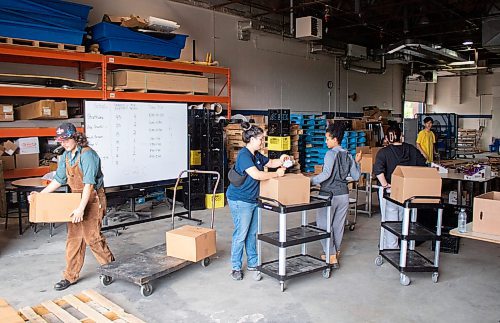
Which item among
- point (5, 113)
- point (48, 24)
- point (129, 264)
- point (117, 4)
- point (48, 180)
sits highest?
point (117, 4)

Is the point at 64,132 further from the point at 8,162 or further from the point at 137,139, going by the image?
the point at 8,162

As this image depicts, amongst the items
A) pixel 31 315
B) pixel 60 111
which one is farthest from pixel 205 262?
pixel 60 111

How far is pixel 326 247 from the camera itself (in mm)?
4359

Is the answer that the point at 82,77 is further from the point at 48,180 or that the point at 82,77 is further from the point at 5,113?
the point at 48,180

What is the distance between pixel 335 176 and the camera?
14.8 ft

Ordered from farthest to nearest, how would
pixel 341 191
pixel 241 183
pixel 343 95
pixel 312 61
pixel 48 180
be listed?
pixel 343 95 → pixel 312 61 → pixel 48 180 → pixel 341 191 → pixel 241 183

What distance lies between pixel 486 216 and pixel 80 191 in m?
3.34

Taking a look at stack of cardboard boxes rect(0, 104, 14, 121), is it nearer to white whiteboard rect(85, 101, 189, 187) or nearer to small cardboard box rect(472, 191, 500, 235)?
white whiteboard rect(85, 101, 189, 187)

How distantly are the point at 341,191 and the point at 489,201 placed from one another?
59.3 inches

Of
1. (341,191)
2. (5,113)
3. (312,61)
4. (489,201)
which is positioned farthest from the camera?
(312,61)

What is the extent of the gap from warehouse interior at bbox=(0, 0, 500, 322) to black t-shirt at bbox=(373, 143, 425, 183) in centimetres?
5

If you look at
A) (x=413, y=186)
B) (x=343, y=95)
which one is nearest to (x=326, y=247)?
(x=413, y=186)

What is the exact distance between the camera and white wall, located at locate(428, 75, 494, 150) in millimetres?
A: 20455

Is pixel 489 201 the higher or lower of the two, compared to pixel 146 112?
lower
